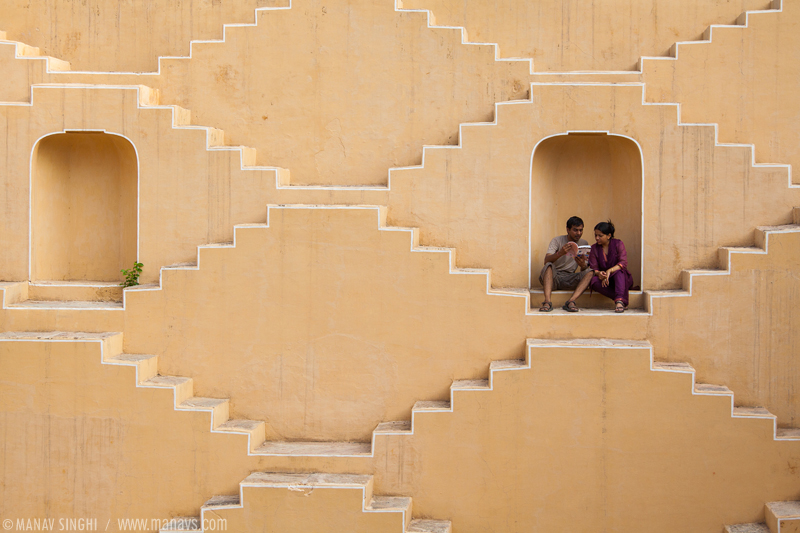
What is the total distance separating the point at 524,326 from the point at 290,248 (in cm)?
264

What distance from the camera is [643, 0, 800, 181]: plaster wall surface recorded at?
28.6 feet

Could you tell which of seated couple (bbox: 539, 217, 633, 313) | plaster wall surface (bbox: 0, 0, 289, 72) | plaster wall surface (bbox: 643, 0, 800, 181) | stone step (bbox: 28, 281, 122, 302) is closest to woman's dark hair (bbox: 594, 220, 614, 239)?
seated couple (bbox: 539, 217, 633, 313)

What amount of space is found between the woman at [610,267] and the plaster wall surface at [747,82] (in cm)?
Answer: 186

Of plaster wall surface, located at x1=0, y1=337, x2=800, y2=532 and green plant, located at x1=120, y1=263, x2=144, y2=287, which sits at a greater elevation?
green plant, located at x1=120, y1=263, x2=144, y2=287

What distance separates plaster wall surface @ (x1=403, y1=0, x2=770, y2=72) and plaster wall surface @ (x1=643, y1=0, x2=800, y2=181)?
604 millimetres

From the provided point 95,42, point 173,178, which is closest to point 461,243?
point 173,178

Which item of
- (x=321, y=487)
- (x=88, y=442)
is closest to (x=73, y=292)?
(x=88, y=442)

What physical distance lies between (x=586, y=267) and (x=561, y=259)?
294mm

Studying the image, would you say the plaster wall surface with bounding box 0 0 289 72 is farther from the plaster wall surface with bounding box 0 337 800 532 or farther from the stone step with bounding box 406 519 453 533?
the stone step with bounding box 406 519 453 533

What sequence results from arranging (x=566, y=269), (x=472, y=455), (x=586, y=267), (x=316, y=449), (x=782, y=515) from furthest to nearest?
(x=566, y=269), (x=586, y=267), (x=316, y=449), (x=472, y=455), (x=782, y=515)

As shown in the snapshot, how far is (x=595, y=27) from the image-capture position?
940 centimetres

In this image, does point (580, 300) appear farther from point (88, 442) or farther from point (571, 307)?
point (88, 442)

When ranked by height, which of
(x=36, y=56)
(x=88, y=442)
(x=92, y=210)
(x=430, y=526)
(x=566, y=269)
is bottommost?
(x=430, y=526)

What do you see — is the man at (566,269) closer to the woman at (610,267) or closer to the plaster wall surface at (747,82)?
the woman at (610,267)
